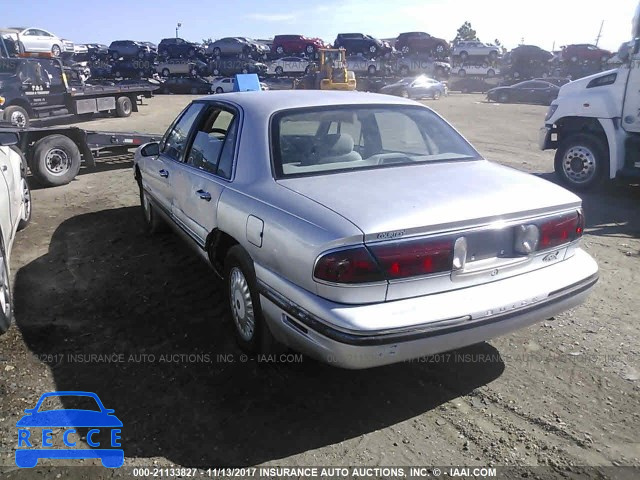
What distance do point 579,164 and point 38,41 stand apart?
29117 mm

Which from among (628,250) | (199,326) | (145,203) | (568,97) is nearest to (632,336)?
(628,250)

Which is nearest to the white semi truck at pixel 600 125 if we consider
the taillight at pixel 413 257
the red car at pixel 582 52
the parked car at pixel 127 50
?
the taillight at pixel 413 257

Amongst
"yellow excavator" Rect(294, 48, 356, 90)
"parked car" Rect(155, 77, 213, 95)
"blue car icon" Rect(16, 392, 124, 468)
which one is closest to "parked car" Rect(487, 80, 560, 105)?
"yellow excavator" Rect(294, 48, 356, 90)

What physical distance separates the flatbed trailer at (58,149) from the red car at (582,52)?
41780mm

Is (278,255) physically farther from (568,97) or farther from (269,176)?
(568,97)

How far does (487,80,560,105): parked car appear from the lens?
30645 millimetres

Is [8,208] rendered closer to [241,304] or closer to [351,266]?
[241,304]

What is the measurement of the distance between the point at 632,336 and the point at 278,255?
9.05ft

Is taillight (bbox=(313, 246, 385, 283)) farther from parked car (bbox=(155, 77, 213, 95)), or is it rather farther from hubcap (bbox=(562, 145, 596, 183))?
parked car (bbox=(155, 77, 213, 95))

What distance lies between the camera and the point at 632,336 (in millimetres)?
3867

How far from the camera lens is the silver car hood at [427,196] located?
261 cm

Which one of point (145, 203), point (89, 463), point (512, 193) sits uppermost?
point (512, 193)

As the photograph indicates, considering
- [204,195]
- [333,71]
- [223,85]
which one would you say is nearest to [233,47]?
[223,85]

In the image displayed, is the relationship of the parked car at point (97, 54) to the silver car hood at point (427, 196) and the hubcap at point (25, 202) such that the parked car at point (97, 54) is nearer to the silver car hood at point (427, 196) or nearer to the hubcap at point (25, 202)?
the hubcap at point (25, 202)
